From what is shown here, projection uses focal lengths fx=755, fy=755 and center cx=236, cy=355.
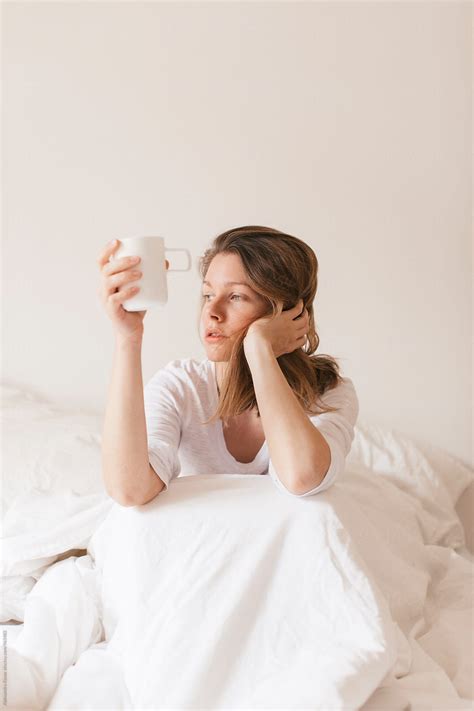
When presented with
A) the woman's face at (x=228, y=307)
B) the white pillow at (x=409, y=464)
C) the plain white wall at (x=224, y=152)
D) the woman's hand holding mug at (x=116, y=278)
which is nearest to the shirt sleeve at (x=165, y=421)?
the woman's face at (x=228, y=307)

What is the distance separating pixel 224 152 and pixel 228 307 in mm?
983

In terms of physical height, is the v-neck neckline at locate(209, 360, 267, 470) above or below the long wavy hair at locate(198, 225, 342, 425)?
below

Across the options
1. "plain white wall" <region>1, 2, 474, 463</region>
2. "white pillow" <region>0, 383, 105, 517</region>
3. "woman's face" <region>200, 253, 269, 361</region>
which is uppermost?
"plain white wall" <region>1, 2, 474, 463</region>

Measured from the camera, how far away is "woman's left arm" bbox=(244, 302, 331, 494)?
3.91ft

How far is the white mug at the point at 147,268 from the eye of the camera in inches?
44.1

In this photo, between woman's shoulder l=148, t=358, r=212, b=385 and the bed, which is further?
woman's shoulder l=148, t=358, r=212, b=385

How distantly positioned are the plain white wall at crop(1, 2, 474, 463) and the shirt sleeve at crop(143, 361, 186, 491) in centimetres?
83

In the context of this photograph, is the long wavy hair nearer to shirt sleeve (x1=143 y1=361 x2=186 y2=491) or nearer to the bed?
shirt sleeve (x1=143 y1=361 x2=186 y2=491)

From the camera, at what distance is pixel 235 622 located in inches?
44.0

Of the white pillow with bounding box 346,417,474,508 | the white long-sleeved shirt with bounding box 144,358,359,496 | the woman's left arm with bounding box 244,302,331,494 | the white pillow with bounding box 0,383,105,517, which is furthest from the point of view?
the white pillow with bounding box 346,417,474,508

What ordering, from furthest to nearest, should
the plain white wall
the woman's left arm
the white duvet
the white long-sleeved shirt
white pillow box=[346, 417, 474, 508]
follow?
the plain white wall
white pillow box=[346, 417, 474, 508]
the white long-sleeved shirt
the woman's left arm
the white duvet

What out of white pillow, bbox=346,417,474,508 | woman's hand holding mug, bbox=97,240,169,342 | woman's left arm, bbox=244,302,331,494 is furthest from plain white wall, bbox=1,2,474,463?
woman's hand holding mug, bbox=97,240,169,342

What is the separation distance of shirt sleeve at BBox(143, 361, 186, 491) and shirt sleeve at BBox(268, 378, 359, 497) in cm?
18

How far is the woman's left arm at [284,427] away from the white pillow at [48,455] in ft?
1.87
